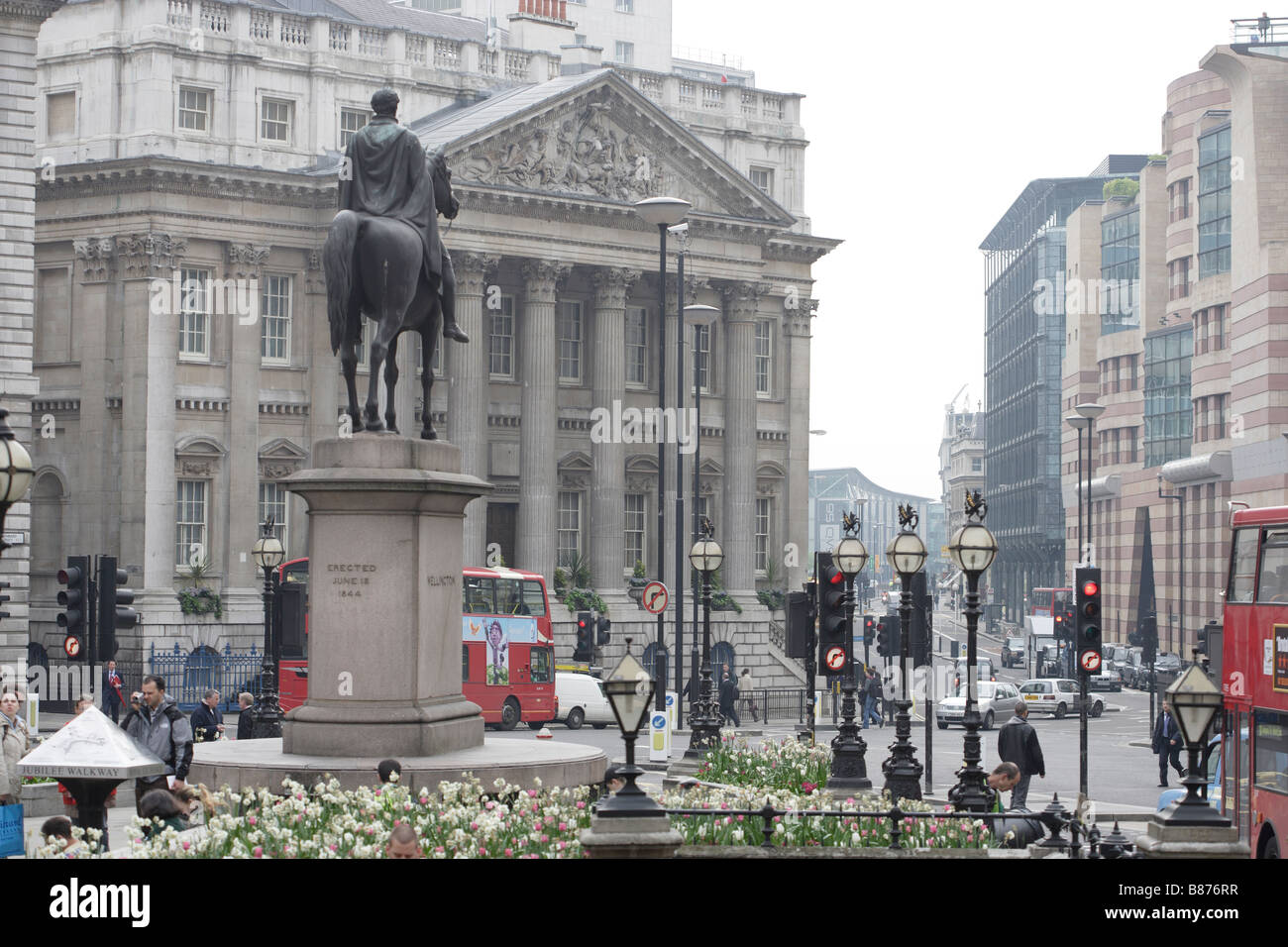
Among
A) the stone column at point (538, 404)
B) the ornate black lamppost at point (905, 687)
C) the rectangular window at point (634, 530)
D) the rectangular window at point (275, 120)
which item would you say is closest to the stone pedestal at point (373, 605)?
the ornate black lamppost at point (905, 687)

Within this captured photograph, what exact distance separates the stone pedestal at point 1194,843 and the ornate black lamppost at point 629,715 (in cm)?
347

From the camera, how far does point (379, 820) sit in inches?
599

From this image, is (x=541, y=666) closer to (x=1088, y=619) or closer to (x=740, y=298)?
(x=740, y=298)

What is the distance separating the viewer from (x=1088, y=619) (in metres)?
28.6

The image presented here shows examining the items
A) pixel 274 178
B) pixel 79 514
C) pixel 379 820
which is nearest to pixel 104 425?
pixel 79 514

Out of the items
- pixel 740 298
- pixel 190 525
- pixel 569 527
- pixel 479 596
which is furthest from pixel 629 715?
pixel 740 298

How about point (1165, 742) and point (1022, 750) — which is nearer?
point (1022, 750)

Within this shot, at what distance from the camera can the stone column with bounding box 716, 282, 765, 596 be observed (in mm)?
72625

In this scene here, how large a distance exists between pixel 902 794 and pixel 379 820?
12.7 m

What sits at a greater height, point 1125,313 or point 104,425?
point 1125,313

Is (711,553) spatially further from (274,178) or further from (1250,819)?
(274,178)

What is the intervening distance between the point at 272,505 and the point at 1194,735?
53.0 m

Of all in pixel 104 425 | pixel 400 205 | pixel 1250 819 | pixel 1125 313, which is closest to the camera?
pixel 400 205

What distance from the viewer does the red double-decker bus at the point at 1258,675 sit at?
75.5 ft
